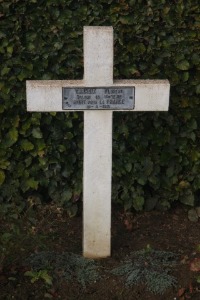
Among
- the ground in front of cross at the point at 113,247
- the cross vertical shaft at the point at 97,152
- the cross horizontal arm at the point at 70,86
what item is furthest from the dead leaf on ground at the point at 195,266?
the cross horizontal arm at the point at 70,86

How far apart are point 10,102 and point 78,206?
1093mm

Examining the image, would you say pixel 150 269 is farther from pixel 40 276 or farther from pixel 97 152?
pixel 97 152

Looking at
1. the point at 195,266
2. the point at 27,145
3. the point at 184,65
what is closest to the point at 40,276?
the point at 195,266

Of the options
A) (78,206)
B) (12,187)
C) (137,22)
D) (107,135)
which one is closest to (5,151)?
(12,187)

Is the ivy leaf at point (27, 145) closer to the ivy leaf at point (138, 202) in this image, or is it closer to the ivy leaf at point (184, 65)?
the ivy leaf at point (138, 202)

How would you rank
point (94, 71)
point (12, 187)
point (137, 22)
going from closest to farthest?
point (94, 71)
point (137, 22)
point (12, 187)

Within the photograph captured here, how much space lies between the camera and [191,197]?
5.10 metres

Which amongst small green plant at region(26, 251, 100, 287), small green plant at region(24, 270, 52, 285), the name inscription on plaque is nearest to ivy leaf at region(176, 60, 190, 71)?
the name inscription on plaque

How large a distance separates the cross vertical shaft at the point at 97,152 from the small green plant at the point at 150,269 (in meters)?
0.23

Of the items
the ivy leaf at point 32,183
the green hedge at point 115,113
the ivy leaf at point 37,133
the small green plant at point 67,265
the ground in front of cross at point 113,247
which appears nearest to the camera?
the ground in front of cross at point 113,247

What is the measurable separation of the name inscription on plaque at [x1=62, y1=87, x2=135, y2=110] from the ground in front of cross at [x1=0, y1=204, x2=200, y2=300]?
99 centimetres

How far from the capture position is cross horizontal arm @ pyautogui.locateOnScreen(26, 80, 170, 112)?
3.97 m

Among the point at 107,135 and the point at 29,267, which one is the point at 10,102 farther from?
the point at 29,267

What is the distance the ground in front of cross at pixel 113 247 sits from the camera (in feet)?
13.1
